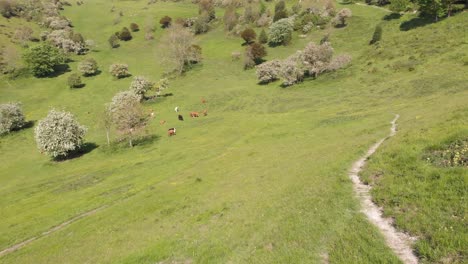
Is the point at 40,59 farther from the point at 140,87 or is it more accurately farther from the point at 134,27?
the point at 134,27

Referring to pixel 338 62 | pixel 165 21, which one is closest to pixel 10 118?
pixel 338 62

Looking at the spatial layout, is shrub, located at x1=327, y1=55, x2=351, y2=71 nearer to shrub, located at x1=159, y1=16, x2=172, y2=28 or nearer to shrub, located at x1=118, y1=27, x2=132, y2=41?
shrub, located at x1=159, y1=16, x2=172, y2=28

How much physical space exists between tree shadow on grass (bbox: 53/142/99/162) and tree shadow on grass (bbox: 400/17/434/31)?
9070 centimetres

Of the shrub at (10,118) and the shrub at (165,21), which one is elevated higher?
the shrub at (165,21)

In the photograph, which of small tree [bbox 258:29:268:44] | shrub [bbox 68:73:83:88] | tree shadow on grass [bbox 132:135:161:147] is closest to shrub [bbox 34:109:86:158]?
tree shadow on grass [bbox 132:135:161:147]

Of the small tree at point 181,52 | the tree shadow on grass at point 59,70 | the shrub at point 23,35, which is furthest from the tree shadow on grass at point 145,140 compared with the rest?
the shrub at point 23,35

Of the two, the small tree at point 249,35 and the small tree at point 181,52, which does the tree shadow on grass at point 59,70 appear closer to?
the small tree at point 181,52

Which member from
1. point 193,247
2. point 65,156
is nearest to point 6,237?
point 193,247

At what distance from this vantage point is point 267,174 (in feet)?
97.9

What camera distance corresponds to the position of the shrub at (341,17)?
11694cm

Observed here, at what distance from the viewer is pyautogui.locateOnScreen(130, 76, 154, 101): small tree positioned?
297 ft

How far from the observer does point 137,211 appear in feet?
94.0

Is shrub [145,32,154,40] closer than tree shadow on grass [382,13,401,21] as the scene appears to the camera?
No

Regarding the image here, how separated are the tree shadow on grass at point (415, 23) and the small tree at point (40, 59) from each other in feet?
395
